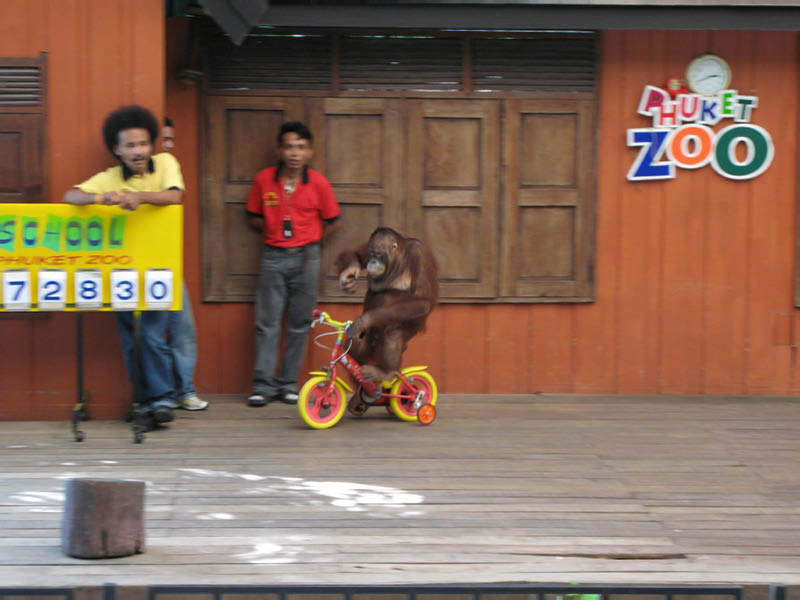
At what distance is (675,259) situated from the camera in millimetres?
8406

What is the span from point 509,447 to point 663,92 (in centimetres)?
322

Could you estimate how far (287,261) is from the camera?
25.9 ft

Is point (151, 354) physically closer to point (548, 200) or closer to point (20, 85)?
point (20, 85)

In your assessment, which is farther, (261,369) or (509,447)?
(261,369)

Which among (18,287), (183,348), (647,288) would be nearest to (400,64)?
(647,288)

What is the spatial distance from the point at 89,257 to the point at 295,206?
1.64 metres

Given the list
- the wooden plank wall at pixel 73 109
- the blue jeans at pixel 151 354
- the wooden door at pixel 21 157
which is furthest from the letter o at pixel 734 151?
the wooden door at pixel 21 157

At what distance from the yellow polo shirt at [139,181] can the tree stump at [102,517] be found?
2.85 metres

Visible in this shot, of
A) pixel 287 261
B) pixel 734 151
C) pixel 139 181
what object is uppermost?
pixel 734 151

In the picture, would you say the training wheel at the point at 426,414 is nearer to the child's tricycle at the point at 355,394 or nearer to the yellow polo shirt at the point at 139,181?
the child's tricycle at the point at 355,394

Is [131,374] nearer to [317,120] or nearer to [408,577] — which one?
[317,120]

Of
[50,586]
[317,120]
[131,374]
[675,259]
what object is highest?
[317,120]

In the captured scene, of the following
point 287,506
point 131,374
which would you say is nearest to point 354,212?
point 131,374

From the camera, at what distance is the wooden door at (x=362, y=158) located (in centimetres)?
818
